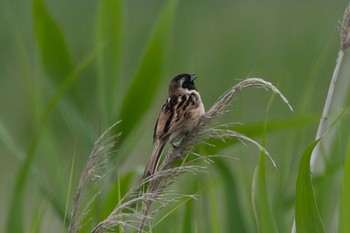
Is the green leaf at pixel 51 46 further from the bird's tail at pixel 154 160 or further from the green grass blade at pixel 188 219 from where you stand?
the green grass blade at pixel 188 219

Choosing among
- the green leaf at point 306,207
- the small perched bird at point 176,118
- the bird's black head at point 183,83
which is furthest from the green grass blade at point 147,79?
the green leaf at point 306,207

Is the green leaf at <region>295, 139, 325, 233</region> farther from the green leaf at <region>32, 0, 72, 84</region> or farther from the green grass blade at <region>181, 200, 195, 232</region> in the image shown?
the green leaf at <region>32, 0, 72, 84</region>

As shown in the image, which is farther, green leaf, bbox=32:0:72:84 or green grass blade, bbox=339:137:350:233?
green leaf, bbox=32:0:72:84

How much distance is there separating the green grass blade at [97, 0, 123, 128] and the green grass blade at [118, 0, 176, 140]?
7 centimetres

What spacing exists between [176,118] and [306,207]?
1059 millimetres

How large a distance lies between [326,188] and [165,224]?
49 centimetres

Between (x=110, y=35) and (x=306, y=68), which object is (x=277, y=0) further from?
(x=110, y=35)

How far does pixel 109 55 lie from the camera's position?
147 inches

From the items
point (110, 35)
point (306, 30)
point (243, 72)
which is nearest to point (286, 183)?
point (110, 35)

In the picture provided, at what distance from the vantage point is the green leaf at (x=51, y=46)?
3.80m

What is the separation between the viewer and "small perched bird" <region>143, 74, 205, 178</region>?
3615mm

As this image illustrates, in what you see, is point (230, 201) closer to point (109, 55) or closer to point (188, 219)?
point (188, 219)

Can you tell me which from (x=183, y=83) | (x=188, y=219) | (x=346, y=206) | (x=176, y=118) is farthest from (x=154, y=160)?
(x=183, y=83)

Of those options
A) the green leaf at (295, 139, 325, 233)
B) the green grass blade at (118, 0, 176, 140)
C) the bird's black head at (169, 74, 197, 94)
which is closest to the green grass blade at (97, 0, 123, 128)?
the green grass blade at (118, 0, 176, 140)
